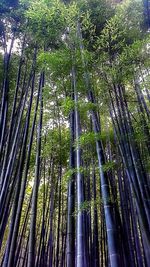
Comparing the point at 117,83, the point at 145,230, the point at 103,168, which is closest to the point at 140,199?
the point at 145,230

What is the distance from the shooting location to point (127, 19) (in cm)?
573

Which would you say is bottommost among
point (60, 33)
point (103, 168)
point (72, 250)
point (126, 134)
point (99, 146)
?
point (72, 250)

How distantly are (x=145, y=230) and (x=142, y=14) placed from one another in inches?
184

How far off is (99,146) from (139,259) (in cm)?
237

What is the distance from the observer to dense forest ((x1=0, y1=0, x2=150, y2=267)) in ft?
12.5

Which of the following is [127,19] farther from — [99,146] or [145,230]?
[145,230]

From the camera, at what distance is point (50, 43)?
5551 millimetres

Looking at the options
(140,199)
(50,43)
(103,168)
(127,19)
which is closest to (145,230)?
(140,199)

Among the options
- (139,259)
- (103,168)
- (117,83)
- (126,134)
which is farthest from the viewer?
(117,83)

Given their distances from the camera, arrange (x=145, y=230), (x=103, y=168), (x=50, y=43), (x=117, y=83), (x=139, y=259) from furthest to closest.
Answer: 1. (x=50, y=43)
2. (x=117, y=83)
3. (x=139, y=259)
4. (x=103, y=168)
5. (x=145, y=230)

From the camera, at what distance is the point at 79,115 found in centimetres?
446

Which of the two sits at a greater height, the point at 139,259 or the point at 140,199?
the point at 140,199

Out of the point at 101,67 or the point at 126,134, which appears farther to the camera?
the point at 101,67

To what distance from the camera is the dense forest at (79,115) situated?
382 cm
